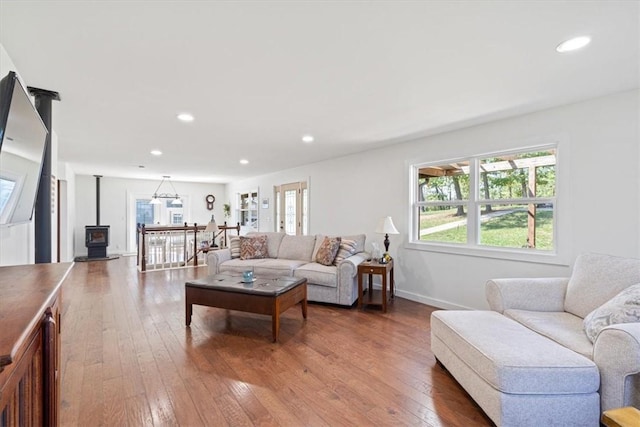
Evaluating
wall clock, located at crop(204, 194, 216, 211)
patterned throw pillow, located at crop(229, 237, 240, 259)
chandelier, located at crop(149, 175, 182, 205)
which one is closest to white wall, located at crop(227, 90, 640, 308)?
patterned throw pillow, located at crop(229, 237, 240, 259)

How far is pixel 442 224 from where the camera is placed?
410 centimetres

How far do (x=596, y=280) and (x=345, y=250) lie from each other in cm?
263

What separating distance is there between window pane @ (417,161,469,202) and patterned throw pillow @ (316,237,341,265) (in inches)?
54.4

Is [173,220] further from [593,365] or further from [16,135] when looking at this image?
[593,365]

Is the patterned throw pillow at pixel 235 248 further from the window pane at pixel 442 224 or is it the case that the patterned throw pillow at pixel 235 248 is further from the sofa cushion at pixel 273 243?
the window pane at pixel 442 224

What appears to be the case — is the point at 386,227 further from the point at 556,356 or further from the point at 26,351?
the point at 26,351

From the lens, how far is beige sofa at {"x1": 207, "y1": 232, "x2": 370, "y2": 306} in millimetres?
3916

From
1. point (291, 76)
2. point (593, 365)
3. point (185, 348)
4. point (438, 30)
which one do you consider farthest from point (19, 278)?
point (593, 365)

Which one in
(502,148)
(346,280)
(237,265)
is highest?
(502,148)

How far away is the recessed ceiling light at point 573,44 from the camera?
185cm

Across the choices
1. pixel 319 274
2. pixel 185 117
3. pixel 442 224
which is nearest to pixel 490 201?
pixel 442 224

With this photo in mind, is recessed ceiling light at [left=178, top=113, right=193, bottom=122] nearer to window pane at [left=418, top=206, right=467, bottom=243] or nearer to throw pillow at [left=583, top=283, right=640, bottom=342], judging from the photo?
window pane at [left=418, top=206, right=467, bottom=243]

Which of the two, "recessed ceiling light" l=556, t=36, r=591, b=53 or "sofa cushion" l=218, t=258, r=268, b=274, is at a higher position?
"recessed ceiling light" l=556, t=36, r=591, b=53

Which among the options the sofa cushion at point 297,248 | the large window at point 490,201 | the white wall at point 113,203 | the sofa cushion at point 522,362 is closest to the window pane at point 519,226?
the large window at point 490,201
